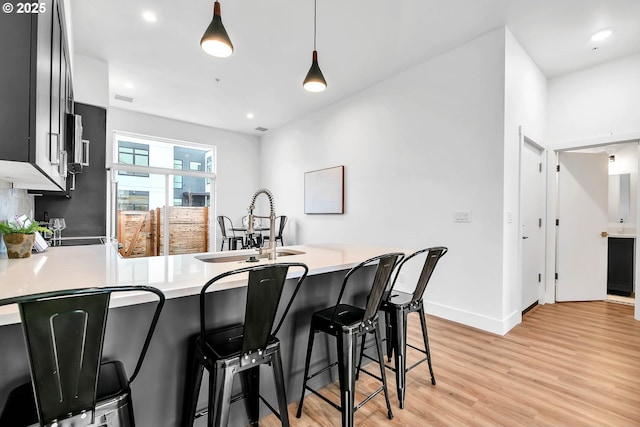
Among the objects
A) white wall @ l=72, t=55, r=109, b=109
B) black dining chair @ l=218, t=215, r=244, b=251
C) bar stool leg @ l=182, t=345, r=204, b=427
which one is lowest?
bar stool leg @ l=182, t=345, r=204, b=427

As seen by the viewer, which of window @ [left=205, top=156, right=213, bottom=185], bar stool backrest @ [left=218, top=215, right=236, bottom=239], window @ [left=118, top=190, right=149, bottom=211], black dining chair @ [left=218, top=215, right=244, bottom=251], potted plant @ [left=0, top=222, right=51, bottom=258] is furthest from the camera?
window @ [left=205, top=156, right=213, bottom=185]

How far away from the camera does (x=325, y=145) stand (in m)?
5.34

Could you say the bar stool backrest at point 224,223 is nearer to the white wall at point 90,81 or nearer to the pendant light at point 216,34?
the white wall at point 90,81

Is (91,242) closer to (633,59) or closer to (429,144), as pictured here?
(429,144)

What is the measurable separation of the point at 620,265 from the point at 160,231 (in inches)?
310

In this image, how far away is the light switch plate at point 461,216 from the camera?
3.28 metres

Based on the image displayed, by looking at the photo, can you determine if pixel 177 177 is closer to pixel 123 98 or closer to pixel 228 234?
pixel 228 234

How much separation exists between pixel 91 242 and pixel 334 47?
3.60 meters

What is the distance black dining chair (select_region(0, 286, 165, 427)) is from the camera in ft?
2.55

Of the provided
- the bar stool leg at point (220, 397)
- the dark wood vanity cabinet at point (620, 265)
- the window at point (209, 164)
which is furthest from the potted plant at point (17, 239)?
the dark wood vanity cabinet at point (620, 265)

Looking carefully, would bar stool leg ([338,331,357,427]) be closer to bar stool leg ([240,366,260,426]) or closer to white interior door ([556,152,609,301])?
bar stool leg ([240,366,260,426])

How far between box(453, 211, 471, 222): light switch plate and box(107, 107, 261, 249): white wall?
4.94 metres

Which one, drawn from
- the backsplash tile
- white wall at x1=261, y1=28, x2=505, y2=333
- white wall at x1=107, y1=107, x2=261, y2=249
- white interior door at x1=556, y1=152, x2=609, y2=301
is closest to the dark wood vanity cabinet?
white interior door at x1=556, y1=152, x2=609, y2=301

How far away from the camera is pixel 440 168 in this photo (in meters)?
3.53
